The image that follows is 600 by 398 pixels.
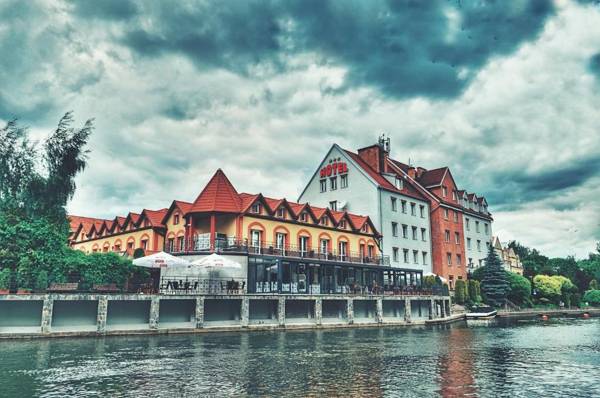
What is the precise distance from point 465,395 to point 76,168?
30591 millimetres

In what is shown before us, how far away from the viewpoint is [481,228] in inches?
2867

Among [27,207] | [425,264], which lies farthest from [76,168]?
[425,264]

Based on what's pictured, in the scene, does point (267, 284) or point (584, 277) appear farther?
point (584, 277)

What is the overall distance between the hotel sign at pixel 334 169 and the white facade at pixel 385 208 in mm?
424

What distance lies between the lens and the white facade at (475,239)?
224ft

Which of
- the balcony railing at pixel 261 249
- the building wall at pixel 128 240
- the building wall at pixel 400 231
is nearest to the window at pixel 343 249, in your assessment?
the balcony railing at pixel 261 249

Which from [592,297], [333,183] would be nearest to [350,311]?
[333,183]

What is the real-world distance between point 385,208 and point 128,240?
1103 inches

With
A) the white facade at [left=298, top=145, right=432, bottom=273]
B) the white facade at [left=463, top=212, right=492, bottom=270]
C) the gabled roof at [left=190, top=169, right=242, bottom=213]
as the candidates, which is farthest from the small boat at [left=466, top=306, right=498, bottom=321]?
the gabled roof at [left=190, top=169, right=242, bottom=213]

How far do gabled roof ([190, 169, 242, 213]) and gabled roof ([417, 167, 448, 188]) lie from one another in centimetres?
3192

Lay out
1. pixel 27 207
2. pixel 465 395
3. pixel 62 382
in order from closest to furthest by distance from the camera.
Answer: pixel 465 395
pixel 62 382
pixel 27 207

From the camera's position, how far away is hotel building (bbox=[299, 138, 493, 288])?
56719 millimetres

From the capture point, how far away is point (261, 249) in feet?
137

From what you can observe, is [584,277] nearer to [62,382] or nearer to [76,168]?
[76,168]
